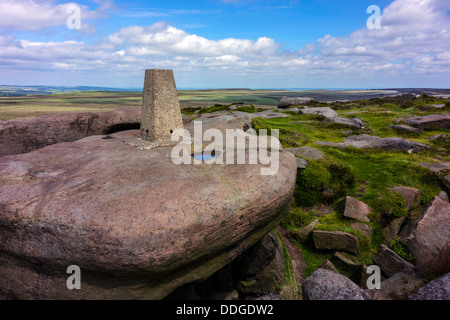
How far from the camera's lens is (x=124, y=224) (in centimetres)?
605

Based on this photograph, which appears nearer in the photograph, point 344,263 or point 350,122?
point 344,263

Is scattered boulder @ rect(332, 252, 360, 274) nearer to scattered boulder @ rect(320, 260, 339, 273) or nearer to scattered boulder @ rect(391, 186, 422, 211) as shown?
scattered boulder @ rect(320, 260, 339, 273)

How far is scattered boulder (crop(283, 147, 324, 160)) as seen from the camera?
56.6 feet

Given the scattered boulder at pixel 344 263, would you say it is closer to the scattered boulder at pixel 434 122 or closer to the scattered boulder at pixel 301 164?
the scattered boulder at pixel 301 164

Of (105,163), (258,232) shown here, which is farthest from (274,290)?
(105,163)

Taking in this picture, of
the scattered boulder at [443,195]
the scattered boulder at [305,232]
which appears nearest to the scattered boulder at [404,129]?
the scattered boulder at [443,195]

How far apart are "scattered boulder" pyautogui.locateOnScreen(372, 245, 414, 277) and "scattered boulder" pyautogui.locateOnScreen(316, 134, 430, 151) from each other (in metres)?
11.7

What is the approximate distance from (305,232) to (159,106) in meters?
9.43

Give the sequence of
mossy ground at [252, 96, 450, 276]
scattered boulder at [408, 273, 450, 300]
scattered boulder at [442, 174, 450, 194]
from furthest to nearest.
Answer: scattered boulder at [442, 174, 450, 194], mossy ground at [252, 96, 450, 276], scattered boulder at [408, 273, 450, 300]

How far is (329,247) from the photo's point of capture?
11125 millimetres

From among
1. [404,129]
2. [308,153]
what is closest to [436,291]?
[308,153]

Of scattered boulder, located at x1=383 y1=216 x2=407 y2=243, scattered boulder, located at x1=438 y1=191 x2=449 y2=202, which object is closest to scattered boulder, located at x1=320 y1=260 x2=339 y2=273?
scattered boulder, located at x1=383 y1=216 x2=407 y2=243

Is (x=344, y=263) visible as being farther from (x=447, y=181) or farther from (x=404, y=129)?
(x=404, y=129)

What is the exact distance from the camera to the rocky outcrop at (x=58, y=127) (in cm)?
1542
